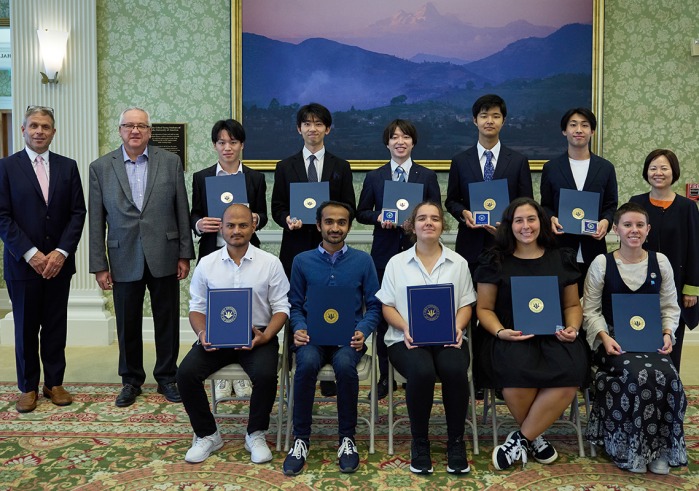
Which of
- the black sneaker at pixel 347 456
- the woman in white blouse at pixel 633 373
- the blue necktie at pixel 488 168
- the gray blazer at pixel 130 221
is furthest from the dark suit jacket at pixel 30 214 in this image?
the woman in white blouse at pixel 633 373

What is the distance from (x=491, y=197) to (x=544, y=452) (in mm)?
1422

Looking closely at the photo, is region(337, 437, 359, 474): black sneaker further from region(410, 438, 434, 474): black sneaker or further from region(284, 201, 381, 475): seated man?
region(410, 438, 434, 474): black sneaker

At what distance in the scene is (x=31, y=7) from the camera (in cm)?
553

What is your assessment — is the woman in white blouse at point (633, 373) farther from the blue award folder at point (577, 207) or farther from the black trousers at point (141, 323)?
the black trousers at point (141, 323)

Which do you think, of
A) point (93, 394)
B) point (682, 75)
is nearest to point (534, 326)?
point (93, 394)

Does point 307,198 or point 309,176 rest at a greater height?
point 309,176

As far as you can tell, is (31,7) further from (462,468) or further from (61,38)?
(462,468)

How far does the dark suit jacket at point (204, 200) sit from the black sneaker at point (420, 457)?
1.64 meters

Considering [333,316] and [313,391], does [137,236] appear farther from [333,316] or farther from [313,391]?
[313,391]

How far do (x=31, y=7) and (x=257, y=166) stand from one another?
2403mm

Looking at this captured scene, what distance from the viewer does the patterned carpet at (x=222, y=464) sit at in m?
2.83

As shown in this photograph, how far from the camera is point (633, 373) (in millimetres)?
2938

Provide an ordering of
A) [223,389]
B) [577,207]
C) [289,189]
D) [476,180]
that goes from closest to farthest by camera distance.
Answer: [577,207] < [476,180] < [289,189] < [223,389]

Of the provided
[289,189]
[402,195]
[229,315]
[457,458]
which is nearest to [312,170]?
[289,189]
